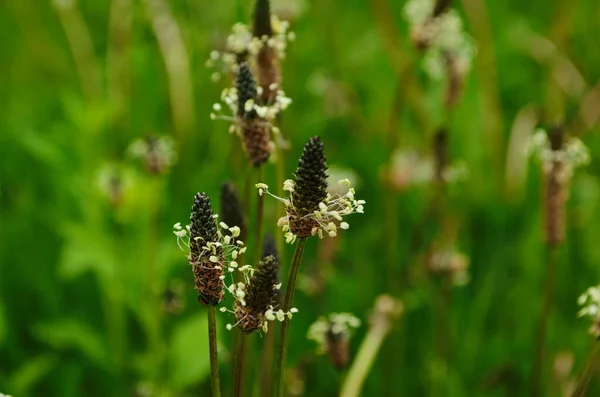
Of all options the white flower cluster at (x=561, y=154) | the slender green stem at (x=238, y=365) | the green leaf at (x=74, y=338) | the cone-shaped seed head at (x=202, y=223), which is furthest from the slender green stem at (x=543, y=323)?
the green leaf at (x=74, y=338)

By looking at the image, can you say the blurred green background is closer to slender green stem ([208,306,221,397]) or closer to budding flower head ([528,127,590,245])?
budding flower head ([528,127,590,245])

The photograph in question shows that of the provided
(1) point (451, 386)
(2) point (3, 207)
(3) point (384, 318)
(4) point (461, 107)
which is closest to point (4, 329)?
(2) point (3, 207)

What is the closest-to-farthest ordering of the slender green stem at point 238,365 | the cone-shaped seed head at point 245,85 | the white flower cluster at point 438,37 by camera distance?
the slender green stem at point 238,365
the cone-shaped seed head at point 245,85
the white flower cluster at point 438,37

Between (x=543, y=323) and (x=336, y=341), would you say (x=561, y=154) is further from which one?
(x=336, y=341)

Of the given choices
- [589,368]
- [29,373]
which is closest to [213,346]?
[589,368]

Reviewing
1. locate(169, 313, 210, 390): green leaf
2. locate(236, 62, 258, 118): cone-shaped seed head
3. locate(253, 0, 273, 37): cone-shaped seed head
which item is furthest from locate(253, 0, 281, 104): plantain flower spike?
locate(169, 313, 210, 390): green leaf

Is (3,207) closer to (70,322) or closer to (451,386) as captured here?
(70,322)

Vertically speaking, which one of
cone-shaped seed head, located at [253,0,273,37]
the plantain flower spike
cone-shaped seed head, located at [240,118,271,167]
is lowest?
cone-shaped seed head, located at [240,118,271,167]

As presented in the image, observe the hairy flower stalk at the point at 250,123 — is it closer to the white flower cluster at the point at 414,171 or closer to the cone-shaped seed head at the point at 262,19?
the cone-shaped seed head at the point at 262,19
